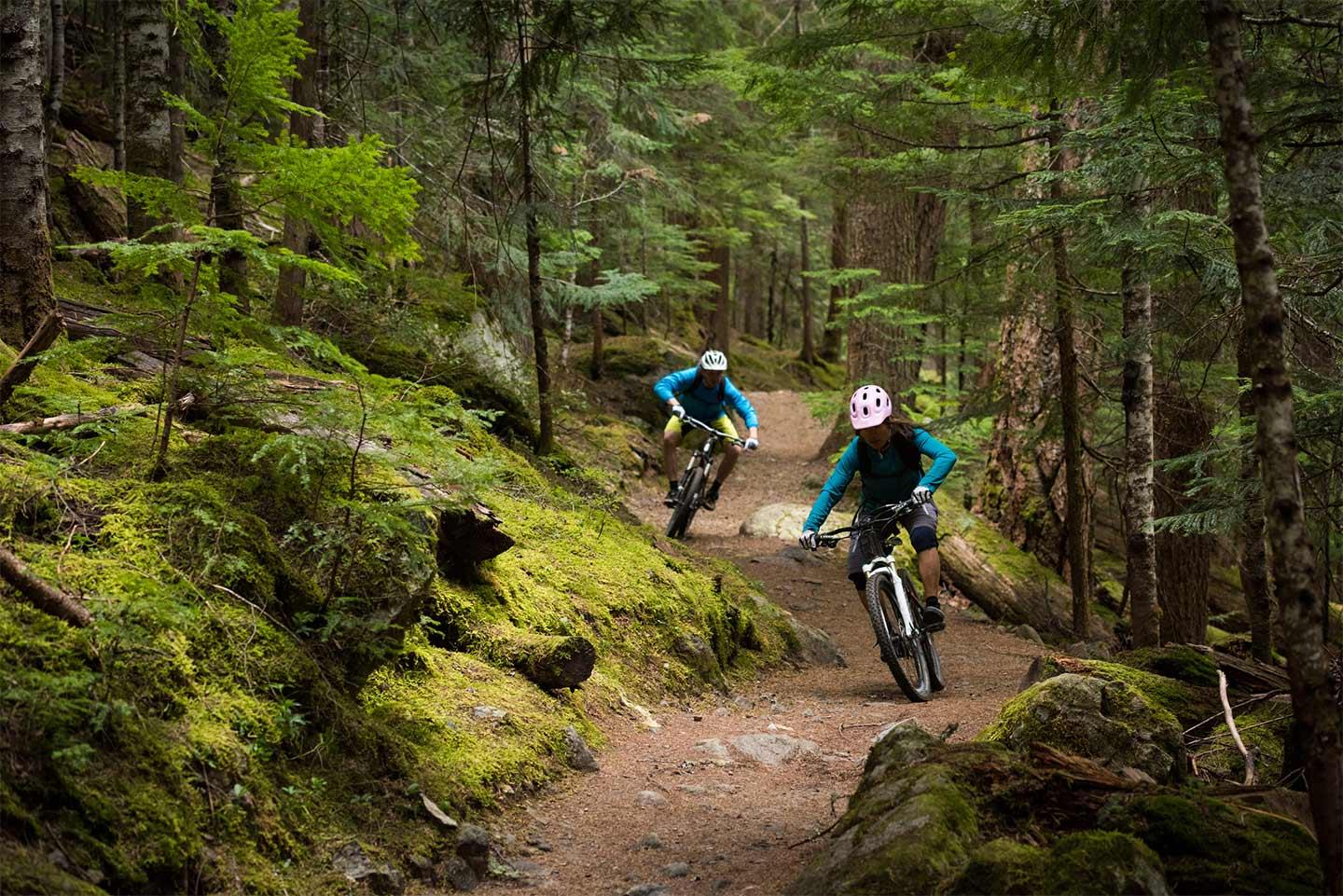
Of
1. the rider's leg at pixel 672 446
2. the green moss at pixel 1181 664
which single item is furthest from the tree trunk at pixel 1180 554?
the rider's leg at pixel 672 446

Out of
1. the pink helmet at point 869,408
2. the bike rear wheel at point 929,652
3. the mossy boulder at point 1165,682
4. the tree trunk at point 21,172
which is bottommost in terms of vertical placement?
the bike rear wheel at point 929,652

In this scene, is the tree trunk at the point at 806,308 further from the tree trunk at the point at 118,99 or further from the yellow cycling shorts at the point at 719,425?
the tree trunk at the point at 118,99

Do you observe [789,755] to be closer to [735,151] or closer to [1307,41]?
[1307,41]

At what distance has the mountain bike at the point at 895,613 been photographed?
24.6 ft

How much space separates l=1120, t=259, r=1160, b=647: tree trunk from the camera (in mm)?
8953

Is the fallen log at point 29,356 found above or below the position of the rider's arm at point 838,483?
above

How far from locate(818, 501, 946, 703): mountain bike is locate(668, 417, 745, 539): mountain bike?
12.5 ft

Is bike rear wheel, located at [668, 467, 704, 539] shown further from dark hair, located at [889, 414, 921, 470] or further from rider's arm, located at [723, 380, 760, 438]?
dark hair, located at [889, 414, 921, 470]

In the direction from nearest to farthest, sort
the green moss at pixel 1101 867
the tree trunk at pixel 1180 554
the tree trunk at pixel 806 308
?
Answer: the green moss at pixel 1101 867 → the tree trunk at pixel 1180 554 → the tree trunk at pixel 806 308

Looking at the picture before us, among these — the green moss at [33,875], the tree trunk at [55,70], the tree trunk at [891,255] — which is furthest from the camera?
the tree trunk at [891,255]

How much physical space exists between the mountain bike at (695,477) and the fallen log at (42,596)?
27.7 feet

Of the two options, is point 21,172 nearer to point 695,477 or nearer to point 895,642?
point 895,642

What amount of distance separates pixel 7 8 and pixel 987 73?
6186 millimetres

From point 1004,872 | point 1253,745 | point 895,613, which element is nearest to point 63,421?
point 1004,872
